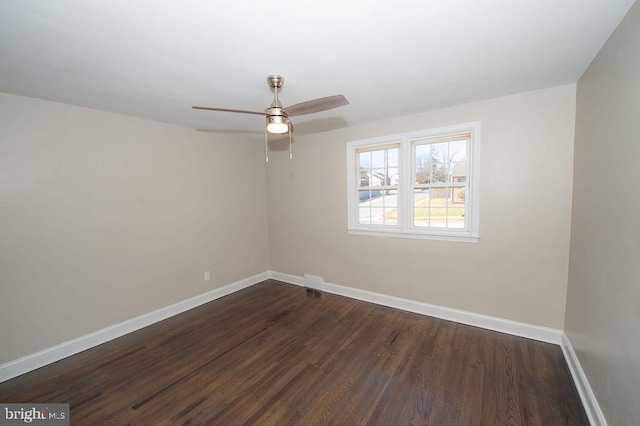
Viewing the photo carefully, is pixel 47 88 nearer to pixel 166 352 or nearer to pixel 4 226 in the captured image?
pixel 4 226

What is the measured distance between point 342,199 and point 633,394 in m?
3.08

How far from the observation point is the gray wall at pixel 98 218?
232 centimetres

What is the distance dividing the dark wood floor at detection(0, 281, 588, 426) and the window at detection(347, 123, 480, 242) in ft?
3.93

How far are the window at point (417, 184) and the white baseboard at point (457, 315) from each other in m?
0.89

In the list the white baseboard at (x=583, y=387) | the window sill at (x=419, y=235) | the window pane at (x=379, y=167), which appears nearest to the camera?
the white baseboard at (x=583, y=387)

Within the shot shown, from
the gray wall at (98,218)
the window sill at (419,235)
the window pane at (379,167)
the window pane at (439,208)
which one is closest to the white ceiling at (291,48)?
the gray wall at (98,218)

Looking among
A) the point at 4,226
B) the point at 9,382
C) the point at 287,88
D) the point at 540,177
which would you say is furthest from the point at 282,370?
the point at 540,177

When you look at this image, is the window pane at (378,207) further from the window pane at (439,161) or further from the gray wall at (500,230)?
the window pane at (439,161)

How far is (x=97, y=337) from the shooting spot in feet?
9.11

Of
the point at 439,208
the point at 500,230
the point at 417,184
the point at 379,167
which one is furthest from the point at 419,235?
the point at 379,167

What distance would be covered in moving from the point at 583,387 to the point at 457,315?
1195 mm

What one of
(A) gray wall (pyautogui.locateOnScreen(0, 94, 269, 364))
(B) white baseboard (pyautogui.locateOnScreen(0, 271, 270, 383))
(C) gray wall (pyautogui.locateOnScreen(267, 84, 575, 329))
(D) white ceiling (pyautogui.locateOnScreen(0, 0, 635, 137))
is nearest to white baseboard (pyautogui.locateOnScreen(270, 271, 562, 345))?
(C) gray wall (pyautogui.locateOnScreen(267, 84, 575, 329))

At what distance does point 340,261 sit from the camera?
3.96 m

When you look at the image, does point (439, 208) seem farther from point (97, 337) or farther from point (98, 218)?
point (97, 337)
